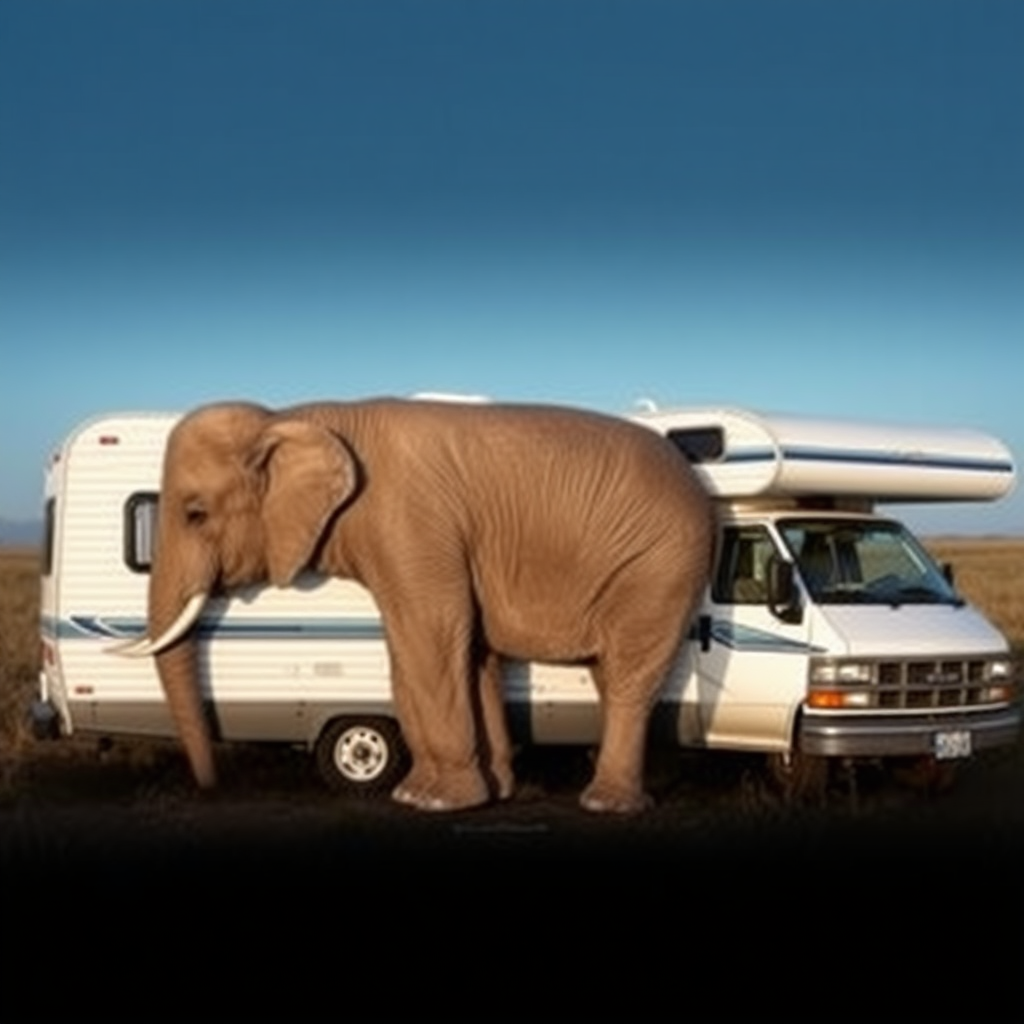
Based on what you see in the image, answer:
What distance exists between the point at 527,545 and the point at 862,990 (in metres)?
6.64

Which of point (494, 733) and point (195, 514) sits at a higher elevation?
point (195, 514)

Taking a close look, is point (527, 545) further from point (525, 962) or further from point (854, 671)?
point (525, 962)

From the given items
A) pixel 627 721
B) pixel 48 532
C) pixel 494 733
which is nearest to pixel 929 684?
pixel 627 721

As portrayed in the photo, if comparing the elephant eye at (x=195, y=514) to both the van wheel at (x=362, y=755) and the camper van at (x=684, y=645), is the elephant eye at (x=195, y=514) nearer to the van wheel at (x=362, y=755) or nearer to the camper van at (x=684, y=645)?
the camper van at (x=684, y=645)

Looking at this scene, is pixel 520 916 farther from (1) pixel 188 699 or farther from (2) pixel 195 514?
(2) pixel 195 514

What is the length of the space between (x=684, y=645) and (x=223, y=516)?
10.6 feet

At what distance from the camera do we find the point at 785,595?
12.3 metres

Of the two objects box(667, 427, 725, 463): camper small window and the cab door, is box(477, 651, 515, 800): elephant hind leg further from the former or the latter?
box(667, 427, 725, 463): camper small window

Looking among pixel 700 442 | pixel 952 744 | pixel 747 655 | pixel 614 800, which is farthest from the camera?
pixel 700 442

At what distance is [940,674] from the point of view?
484 inches

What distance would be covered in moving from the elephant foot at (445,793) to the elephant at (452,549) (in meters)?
0.01

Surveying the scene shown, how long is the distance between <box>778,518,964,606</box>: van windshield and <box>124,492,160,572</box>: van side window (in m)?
4.34

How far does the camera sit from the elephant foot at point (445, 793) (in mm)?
12023

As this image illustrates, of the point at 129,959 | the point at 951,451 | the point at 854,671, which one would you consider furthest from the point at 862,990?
the point at 951,451
